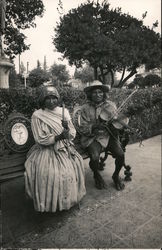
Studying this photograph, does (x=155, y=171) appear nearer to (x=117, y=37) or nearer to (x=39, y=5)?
(x=39, y=5)

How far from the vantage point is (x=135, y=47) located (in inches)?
931

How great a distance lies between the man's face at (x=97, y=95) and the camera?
3.73 m

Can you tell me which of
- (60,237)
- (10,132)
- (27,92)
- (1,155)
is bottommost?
(60,237)

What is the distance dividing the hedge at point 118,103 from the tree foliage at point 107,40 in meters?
13.7

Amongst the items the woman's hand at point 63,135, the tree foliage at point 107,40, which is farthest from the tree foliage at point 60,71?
the woman's hand at point 63,135

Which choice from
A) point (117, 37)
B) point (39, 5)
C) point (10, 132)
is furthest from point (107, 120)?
point (117, 37)

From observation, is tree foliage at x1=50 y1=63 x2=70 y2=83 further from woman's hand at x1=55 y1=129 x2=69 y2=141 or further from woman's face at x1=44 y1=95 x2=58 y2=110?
woman's hand at x1=55 y1=129 x2=69 y2=141

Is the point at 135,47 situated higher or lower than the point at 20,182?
higher

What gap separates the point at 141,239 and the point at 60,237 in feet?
2.88

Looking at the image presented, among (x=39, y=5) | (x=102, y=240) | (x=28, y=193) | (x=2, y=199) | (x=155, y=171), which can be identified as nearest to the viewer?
(x=102, y=240)

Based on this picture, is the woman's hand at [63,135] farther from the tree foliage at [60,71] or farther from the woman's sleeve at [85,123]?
the tree foliage at [60,71]

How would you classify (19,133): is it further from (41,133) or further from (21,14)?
(21,14)

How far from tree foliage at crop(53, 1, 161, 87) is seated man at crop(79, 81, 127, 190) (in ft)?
56.4

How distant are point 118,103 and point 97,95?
3596mm
